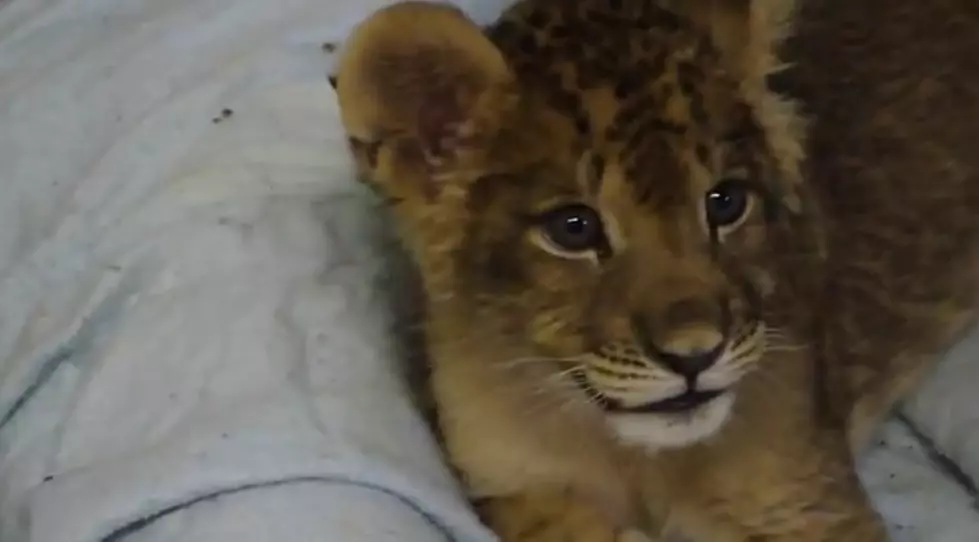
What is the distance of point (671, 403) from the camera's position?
1.30m

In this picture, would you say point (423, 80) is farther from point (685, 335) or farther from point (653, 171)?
point (685, 335)

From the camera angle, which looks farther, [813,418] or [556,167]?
[813,418]

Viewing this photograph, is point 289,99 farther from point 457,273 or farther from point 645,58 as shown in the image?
point 645,58

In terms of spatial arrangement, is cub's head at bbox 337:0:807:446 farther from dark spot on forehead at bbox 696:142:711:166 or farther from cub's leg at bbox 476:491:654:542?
cub's leg at bbox 476:491:654:542

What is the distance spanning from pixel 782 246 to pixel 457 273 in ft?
1.00

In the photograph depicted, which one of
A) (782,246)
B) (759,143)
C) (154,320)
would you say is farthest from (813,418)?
(154,320)

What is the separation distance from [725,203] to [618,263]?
114 millimetres

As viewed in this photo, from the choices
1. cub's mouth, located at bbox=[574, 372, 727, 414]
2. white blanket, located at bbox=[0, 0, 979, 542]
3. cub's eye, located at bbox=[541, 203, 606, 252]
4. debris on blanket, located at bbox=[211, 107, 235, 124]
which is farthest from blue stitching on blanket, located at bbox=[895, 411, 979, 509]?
debris on blanket, located at bbox=[211, 107, 235, 124]

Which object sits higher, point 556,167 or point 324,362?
point 556,167

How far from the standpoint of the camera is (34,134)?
1.64 m

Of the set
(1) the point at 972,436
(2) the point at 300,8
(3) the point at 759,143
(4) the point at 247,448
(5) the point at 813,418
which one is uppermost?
(2) the point at 300,8

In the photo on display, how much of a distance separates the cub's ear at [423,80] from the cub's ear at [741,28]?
192mm

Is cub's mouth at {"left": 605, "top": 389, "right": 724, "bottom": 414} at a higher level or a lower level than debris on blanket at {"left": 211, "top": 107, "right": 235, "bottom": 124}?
lower

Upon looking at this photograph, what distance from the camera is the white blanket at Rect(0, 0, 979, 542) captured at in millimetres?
1345
